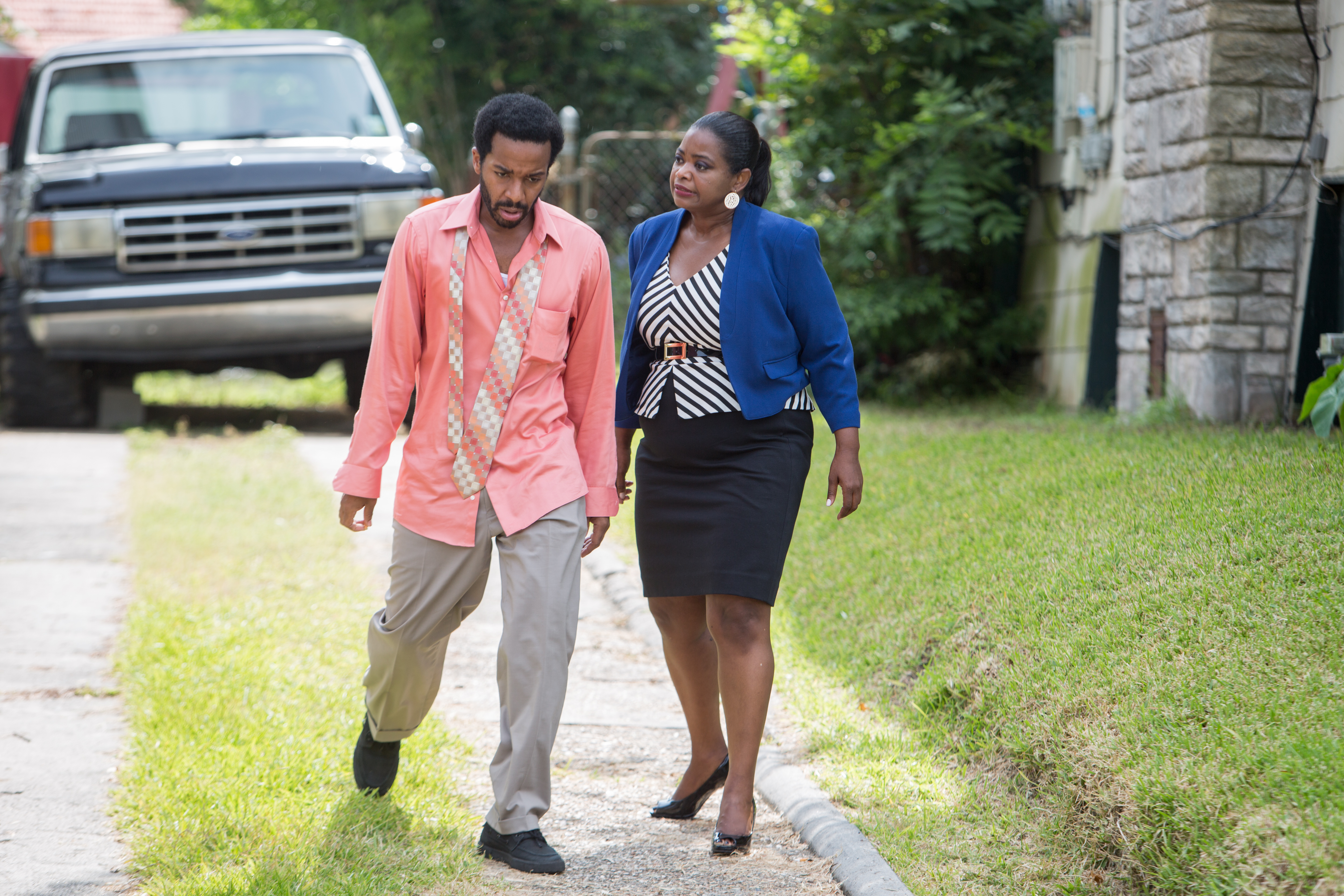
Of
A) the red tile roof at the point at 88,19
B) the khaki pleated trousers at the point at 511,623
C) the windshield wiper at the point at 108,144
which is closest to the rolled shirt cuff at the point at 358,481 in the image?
the khaki pleated trousers at the point at 511,623

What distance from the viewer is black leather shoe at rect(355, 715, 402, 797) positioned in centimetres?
384

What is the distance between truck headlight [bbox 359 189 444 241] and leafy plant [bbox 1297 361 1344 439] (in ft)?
18.2

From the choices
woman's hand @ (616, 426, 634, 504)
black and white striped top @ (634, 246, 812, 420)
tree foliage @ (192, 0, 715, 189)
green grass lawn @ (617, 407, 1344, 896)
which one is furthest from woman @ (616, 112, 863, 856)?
tree foliage @ (192, 0, 715, 189)

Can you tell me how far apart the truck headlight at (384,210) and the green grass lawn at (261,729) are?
Result: 2231 mm

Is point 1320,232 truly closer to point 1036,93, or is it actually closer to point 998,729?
point 1036,93

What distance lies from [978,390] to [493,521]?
7.32 metres

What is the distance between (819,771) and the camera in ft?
13.8

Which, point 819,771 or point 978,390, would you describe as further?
point 978,390

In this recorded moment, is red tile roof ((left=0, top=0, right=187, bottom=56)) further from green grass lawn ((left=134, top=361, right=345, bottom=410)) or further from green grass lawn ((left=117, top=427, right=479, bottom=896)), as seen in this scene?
green grass lawn ((left=117, top=427, right=479, bottom=896))

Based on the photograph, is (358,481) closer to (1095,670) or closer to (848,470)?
(848,470)

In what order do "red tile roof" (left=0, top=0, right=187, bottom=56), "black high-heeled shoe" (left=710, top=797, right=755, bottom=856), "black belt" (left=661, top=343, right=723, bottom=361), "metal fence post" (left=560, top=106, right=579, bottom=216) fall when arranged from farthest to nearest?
"red tile roof" (left=0, top=0, right=187, bottom=56)
"metal fence post" (left=560, top=106, right=579, bottom=216)
"black belt" (left=661, top=343, right=723, bottom=361)
"black high-heeled shoe" (left=710, top=797, right=755, bottom=856)

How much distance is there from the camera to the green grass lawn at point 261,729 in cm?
338

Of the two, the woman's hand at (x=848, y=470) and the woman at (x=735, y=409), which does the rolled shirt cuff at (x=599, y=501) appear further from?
the woman's hand at (x=848, y=470)

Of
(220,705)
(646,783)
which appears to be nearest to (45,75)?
(220,705)
